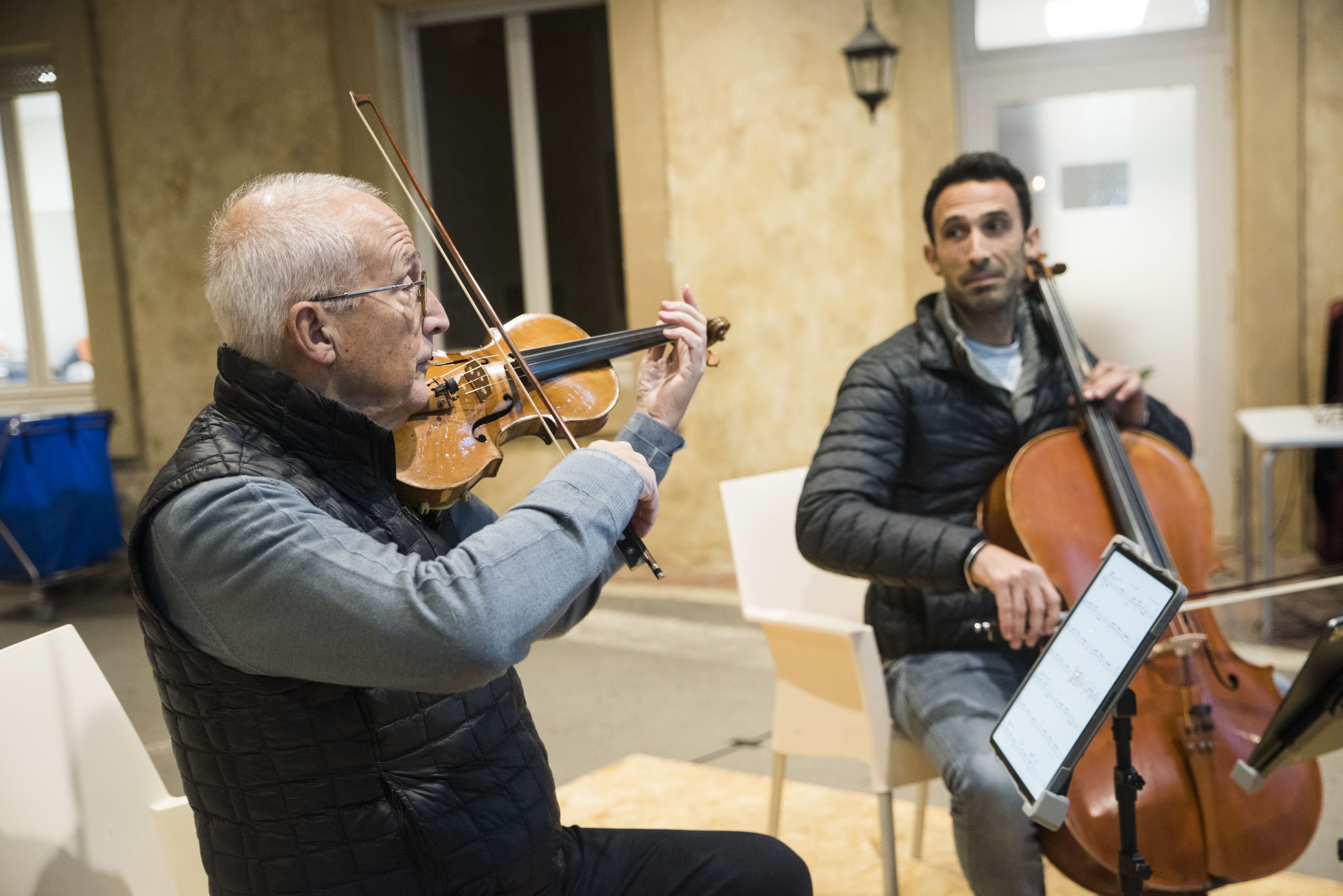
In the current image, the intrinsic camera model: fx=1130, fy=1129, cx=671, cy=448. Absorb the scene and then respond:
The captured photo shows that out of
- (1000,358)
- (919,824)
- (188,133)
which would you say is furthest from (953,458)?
(188,133)

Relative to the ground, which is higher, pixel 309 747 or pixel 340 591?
pixel 340 591

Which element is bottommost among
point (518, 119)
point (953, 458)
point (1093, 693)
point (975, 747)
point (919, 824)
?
point (919, 824)

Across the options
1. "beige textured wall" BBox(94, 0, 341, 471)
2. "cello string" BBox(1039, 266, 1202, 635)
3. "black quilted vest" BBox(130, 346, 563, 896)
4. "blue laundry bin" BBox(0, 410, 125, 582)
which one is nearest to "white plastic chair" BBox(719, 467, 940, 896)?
"cello string" BBox(1039, 266, 1202, 635)

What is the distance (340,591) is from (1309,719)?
3.62ft

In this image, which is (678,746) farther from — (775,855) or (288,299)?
(288,299)

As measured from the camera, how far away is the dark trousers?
1370 mm

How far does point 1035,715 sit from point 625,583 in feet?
13.1

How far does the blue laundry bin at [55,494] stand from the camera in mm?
4703

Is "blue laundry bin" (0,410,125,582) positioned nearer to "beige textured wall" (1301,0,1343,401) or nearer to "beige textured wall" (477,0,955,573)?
"beige textured wall" (477,0,955,573)

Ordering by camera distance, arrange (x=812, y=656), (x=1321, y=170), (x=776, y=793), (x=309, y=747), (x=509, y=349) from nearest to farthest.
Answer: (x=309, y=747), (x=509, y=349), (x=812, y=656), (x=776, y=793), (x=1321, y=170)

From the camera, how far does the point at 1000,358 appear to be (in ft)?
7.23

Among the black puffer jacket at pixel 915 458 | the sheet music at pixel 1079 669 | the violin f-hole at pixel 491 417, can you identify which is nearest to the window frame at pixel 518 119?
the black puffer jacket at pixel 915 458

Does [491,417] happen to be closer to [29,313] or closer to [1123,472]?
[1123,472]

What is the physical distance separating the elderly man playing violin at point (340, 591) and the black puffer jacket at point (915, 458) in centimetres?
83
